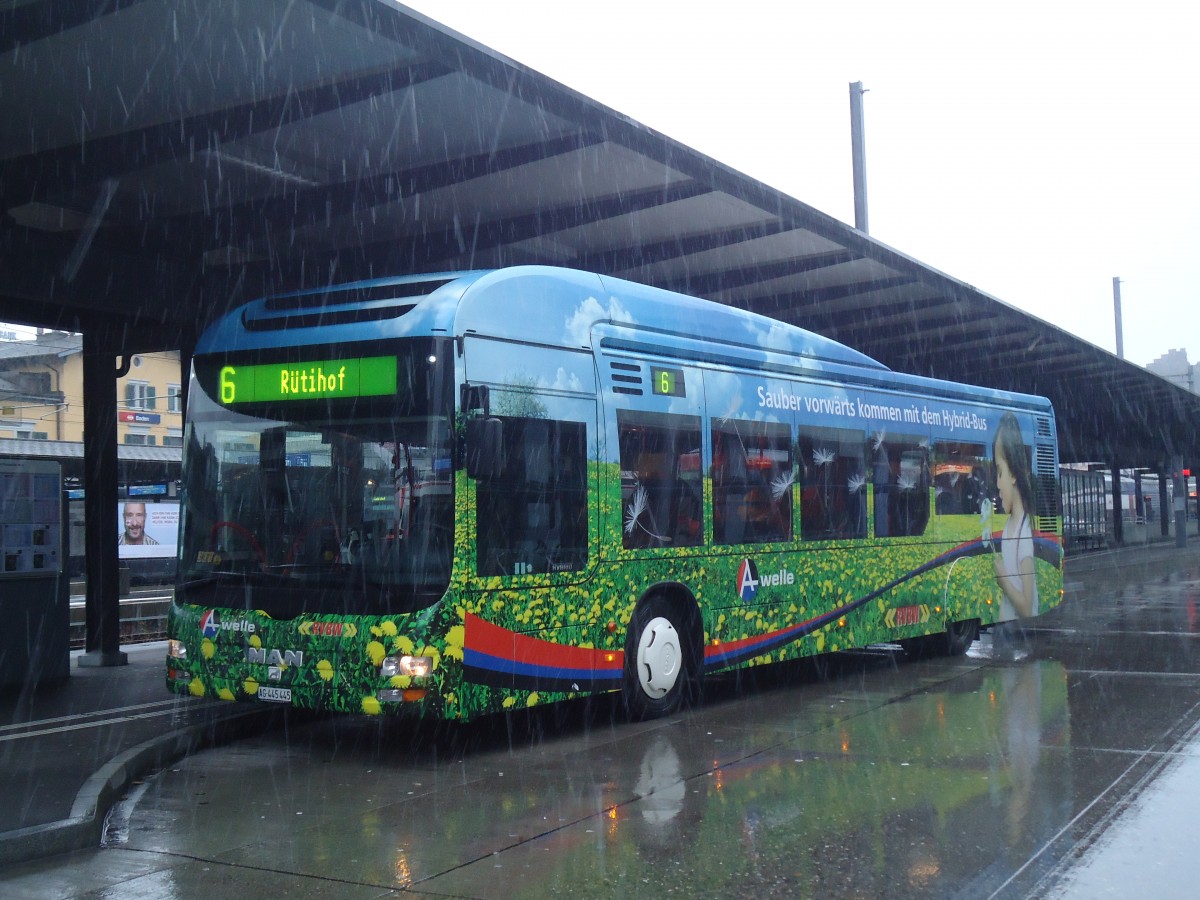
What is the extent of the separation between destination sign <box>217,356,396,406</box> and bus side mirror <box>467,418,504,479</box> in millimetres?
695

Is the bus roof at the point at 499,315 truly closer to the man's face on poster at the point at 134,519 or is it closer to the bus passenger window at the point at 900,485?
the bus passenger window at the point at 900,485

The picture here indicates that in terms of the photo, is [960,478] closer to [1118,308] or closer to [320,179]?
[320,179]

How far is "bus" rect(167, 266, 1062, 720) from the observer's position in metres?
8.20

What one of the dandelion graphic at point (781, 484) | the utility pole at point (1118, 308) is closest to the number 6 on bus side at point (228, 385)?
the dandelion graphic at point (781, 484)

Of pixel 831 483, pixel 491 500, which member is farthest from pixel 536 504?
pixel 831 483

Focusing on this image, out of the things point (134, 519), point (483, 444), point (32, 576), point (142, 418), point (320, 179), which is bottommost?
point (32, 576)

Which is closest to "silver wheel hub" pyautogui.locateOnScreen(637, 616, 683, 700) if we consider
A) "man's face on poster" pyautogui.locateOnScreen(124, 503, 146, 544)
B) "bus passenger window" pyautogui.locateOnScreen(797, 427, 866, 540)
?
"bus passenger window" pyautogui.locateOnScreen(797, 427, 866, 540)

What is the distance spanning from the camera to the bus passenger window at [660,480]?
9664mm

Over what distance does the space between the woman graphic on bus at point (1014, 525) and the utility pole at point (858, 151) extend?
766cm

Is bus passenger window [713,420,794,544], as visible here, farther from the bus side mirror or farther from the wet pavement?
the bus side mirror

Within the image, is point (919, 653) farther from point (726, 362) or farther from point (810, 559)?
point (726, 362)

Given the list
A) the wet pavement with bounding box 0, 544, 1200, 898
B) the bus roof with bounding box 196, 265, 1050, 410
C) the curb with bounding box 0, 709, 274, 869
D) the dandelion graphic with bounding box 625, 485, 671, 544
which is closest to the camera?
the wet pavement with bounding box 0, 544, 1200, 898

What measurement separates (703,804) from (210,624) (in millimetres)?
3823

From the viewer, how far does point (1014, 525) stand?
15156 mm
